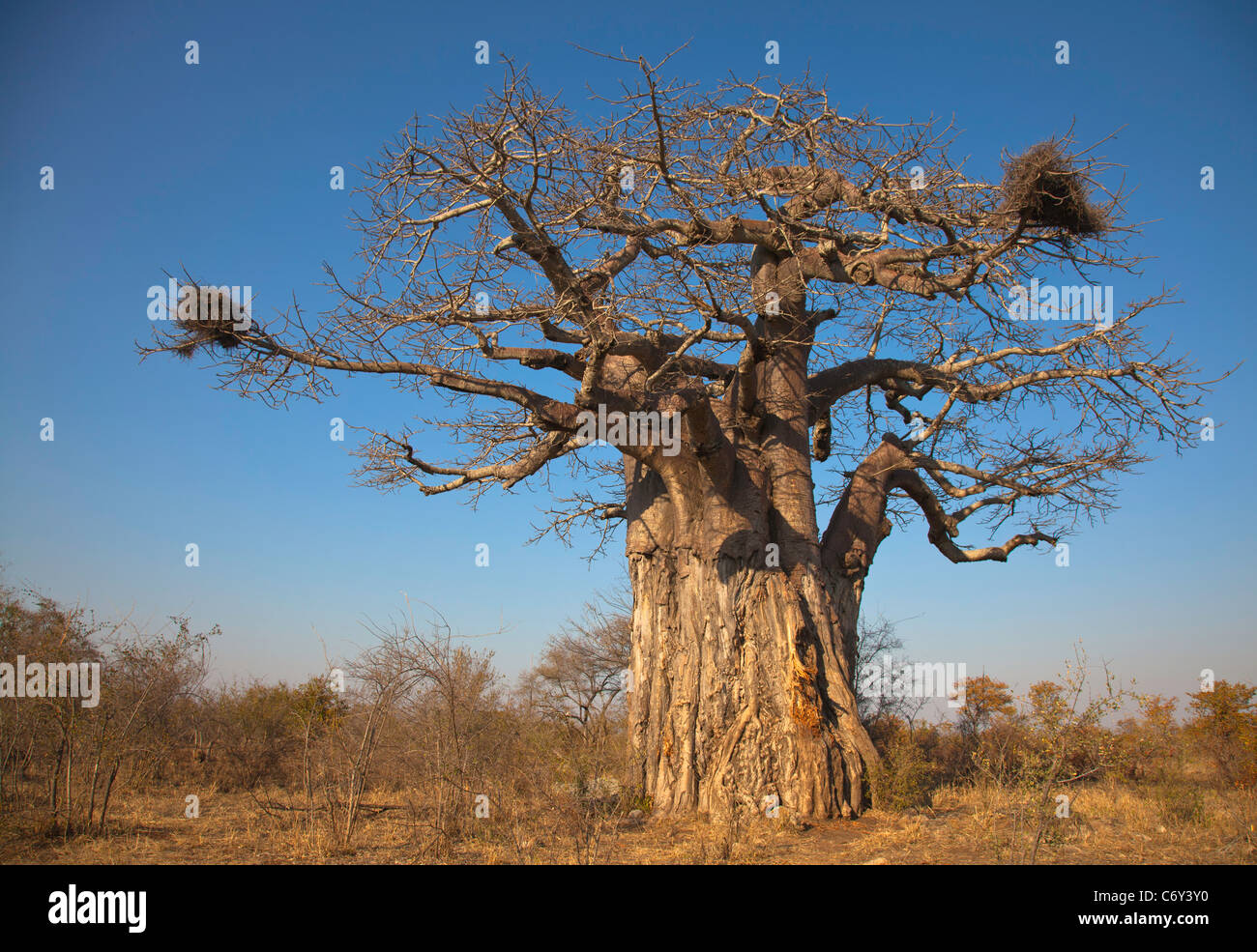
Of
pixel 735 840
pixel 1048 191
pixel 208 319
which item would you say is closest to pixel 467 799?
pixel 735 840

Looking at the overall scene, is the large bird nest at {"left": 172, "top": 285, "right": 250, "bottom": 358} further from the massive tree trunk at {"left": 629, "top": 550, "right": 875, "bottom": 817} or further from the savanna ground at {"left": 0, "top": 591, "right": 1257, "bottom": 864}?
the massive tree trunk at {"left": 629, "top": 550, "right": 875, "bottom": 817}

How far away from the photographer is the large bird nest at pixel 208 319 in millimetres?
4598

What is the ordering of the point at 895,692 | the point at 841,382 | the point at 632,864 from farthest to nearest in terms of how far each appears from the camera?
the point at 895,692
the point at 841,382
the point at 632,864

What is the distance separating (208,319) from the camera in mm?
4629

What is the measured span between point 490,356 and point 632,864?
10.4 ft

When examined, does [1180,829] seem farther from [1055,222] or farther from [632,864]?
[1055,222]

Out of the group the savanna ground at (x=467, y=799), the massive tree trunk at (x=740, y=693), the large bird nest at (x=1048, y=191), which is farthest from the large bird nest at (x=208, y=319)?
the large bird nest at (x=1048, y=191)

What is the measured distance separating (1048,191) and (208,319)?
5.53 m

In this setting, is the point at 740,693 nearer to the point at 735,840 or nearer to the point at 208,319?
the point at 735,840

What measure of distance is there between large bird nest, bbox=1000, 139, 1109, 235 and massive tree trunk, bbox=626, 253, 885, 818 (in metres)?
1.69
